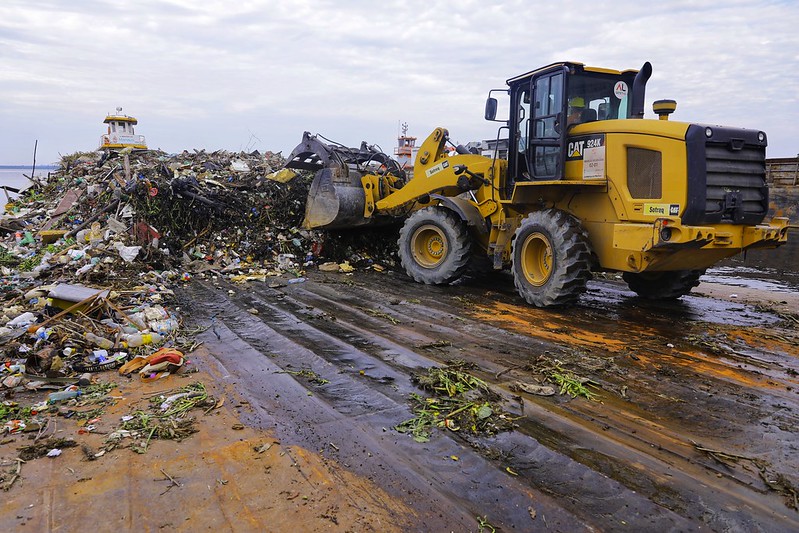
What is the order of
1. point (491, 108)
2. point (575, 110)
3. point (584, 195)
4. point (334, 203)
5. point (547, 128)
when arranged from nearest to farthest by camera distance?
point (584, 195) < point (575, 110) < point (547, 128) < point (491, 108) < point (334, 203)

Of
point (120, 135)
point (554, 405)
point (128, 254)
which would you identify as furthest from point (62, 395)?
point (120, 135)

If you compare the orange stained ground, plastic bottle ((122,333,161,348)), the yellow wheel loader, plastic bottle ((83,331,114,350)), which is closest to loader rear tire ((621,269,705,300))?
the yellow wheel loader

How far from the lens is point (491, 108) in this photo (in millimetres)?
7117

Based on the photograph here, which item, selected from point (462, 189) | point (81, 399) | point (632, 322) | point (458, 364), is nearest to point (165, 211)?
point (462, 189)

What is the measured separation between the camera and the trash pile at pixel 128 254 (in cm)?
445

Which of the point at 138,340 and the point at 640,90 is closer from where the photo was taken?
the point at 138,340

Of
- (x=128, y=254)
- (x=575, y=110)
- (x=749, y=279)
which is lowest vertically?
(x=749, y=279)

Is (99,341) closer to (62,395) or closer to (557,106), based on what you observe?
(62,395)

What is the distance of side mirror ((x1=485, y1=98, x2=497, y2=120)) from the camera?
7113 mm

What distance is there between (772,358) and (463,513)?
3.75 m

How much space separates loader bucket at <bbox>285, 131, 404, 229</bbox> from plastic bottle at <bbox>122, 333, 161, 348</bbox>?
460 cm

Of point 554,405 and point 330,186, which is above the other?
point 330,186

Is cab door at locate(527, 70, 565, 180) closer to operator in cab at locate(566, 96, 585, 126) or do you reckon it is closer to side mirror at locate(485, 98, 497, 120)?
operator in cab at locate(566, 96, 585, 126)

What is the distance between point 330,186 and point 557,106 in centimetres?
428
